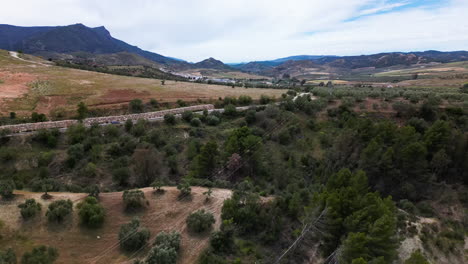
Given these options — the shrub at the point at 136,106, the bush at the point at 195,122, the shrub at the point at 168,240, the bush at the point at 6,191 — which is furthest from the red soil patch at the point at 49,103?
the shrub at the point at 168,240

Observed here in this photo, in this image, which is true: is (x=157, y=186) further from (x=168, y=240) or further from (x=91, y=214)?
(x=168, y=240)

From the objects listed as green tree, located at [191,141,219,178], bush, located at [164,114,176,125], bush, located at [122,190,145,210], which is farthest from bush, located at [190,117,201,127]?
bush, located at [122,190,145,210]

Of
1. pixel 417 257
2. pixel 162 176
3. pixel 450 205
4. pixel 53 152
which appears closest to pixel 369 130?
pixel 450 205

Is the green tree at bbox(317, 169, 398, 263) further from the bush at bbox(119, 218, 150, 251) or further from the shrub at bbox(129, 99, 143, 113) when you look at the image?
the shrub at bbox(129, 99, 143, 113)

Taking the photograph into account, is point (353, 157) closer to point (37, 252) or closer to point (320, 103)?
point (320, 103)

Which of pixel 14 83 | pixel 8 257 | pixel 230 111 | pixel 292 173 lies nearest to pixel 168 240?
pixel 8 257

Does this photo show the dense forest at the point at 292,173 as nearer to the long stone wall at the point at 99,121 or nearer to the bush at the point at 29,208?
the bush at the point at 29,208
